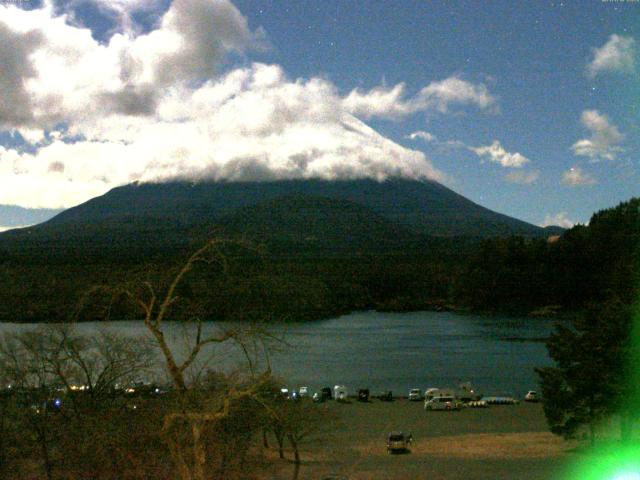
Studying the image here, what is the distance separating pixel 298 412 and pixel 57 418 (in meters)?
4.82

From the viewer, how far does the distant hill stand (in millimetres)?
65438

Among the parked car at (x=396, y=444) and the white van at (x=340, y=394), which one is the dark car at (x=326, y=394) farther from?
the parked car at (x=396, y=444)

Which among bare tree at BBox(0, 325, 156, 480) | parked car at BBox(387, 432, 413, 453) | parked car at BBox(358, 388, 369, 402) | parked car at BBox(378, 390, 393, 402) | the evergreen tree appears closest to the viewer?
bare tree at BBox(0, 325, 156, 480)

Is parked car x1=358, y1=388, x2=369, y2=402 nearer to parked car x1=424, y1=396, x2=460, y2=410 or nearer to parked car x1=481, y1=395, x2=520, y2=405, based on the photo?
parked car x1=424, y1=396, x2=460, y2=410

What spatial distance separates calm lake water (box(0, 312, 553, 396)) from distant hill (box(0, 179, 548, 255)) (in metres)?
18.5

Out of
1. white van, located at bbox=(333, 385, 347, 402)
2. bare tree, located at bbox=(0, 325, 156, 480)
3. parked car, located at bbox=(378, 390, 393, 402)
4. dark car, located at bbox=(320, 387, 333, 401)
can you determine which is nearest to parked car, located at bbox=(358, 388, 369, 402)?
white van, located at bbox=(333, 385, 347, 402)

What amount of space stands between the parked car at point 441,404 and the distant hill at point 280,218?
3556cm

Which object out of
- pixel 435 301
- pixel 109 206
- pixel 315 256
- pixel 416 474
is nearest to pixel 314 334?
pixel 435 301

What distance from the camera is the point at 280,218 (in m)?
89.6

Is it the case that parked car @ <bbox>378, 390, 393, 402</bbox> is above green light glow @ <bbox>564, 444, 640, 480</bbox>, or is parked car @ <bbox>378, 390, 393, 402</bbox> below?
below

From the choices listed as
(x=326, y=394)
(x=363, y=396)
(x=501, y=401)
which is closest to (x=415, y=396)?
(x=363, y=396)

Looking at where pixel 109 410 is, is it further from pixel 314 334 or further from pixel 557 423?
pixel 314 334

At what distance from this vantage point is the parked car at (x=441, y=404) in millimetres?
20266

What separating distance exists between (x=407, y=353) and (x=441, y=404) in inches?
571
